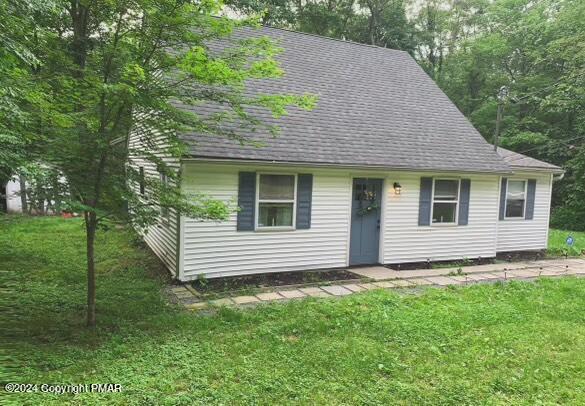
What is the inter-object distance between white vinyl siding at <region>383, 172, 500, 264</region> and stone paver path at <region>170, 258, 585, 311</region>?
535 millimetres

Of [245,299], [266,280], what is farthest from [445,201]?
[245,299]

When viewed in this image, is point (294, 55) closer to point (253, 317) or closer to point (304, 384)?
point (253, 317)

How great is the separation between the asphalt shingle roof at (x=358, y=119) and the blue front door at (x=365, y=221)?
2.20 feet

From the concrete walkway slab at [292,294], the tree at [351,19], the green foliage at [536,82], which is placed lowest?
the concrete walkway slab at [292,294]

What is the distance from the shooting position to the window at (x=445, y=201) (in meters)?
10.2

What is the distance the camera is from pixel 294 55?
11523mm

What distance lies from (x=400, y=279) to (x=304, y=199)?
263 centimetres

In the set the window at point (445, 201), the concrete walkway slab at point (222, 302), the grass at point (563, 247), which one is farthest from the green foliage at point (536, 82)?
the concrete walkway slab at point (222, 302)

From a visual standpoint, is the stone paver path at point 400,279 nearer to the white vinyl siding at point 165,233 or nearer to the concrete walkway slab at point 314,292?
the concrete walkway slab at point 314,292

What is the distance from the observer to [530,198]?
12000 millimetres

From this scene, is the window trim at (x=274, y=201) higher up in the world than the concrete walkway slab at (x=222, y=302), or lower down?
higher up

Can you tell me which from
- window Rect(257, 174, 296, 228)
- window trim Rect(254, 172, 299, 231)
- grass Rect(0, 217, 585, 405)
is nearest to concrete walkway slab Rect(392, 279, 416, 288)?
grass Rect(0, 217, 585, 405)

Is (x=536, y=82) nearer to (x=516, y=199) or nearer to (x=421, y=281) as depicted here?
(x=516, y=199)

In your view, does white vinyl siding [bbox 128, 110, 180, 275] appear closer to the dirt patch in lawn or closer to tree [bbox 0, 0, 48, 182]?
the dirt patch in lawn
